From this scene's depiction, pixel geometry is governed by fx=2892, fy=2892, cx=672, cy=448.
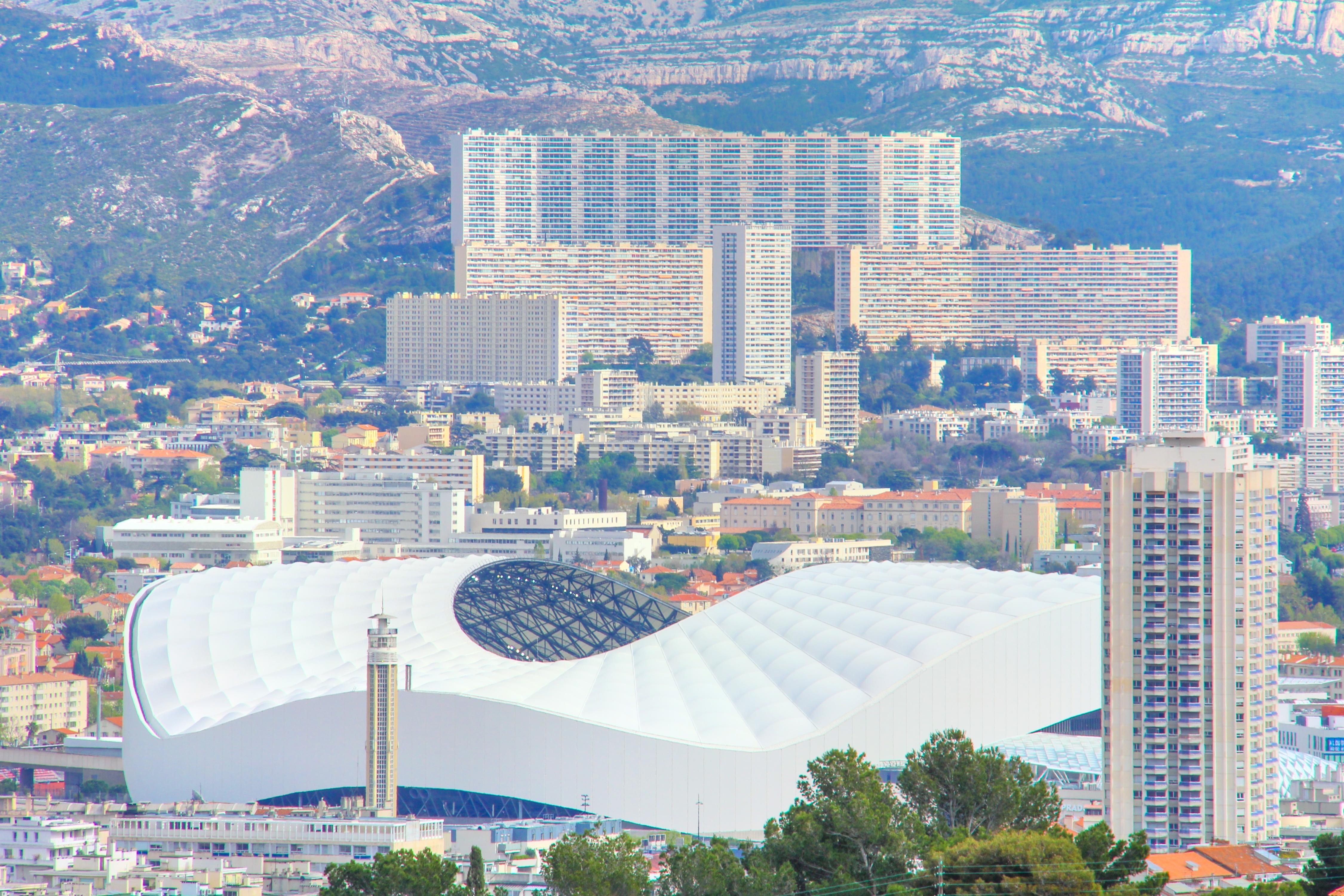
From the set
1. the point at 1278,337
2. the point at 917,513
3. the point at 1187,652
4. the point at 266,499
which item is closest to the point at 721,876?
the point at 1187,652

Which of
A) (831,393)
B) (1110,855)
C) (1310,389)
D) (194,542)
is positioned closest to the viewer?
(1110,855)

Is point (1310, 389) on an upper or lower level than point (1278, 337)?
lower

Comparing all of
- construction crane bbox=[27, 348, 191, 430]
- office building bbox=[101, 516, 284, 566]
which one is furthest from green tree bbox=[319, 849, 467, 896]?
construction crane bbox=[27, 348, 191, 430]

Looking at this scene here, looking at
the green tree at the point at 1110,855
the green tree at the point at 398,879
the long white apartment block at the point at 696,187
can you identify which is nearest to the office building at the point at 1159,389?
the long white apartment block at the point at 696,187

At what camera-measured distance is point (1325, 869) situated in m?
33.0

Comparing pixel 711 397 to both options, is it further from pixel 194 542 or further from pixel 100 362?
pixel 194 542

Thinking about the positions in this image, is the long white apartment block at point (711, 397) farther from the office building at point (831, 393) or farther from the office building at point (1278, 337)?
the office building at point (1278, 337)

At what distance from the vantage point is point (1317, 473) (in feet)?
400

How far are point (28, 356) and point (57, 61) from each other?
42955 millimetres

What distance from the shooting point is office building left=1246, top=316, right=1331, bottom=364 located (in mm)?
144625

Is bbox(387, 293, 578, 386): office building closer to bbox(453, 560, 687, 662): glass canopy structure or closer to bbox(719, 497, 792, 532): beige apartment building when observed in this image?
bbox(719, 497, 792, 532): beige apartment building

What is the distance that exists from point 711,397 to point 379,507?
92.7 ft

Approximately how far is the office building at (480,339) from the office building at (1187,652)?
91.3 m

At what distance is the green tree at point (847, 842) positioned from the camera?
33.5m
